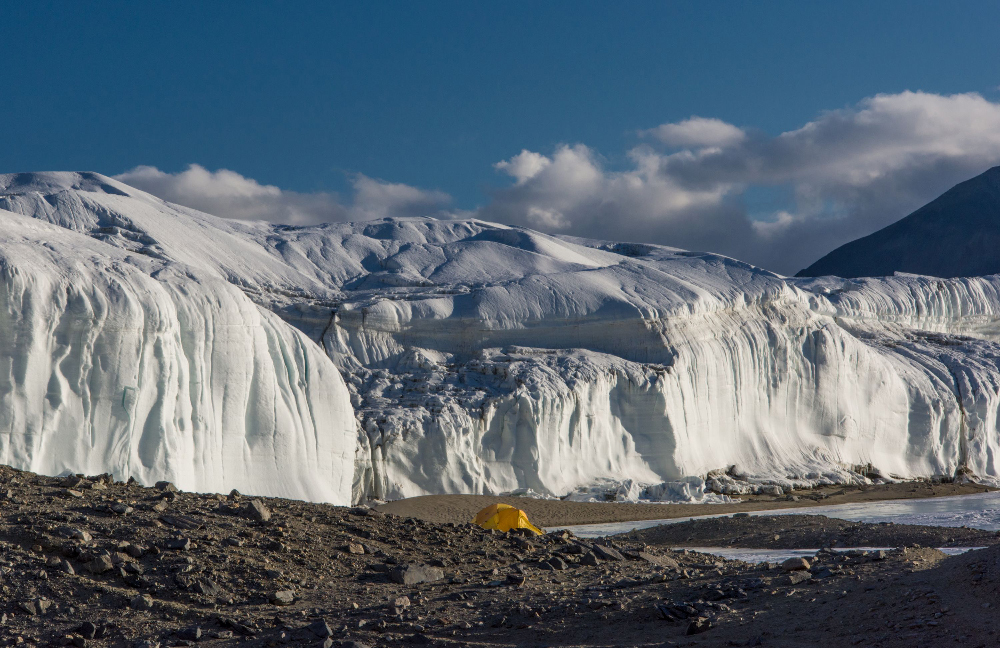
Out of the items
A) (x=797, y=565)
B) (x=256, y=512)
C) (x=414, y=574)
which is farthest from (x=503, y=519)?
(x=797, y=565)

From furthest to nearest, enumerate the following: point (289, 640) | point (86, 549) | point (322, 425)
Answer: point (322, 425)
point (86, 549)
point (289, 640)

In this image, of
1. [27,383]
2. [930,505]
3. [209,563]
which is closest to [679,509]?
[930,505]

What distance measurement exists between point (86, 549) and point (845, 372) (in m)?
31.0

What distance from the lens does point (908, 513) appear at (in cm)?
2402

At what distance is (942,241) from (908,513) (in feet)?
195

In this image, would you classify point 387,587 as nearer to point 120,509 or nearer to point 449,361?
point 120,509

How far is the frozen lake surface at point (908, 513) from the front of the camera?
21.3 metres

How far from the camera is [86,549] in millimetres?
8555

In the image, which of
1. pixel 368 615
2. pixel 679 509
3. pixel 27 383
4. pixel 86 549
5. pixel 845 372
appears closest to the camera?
pixel 368 615

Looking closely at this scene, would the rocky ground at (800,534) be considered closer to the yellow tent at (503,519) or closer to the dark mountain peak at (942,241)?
the yellow tent at (503,519)

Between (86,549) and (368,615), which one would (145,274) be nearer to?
(86,549)

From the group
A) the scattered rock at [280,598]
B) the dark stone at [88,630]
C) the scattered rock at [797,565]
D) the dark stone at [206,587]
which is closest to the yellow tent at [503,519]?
the scattered rock at [797,565]

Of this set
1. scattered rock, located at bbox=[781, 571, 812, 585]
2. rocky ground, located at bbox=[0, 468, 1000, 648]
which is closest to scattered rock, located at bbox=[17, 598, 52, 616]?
rocky ground, located at bbox=[0, 468, 1000, 648]

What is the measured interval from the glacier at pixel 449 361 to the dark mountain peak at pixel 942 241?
31.0 metres
